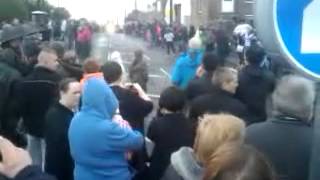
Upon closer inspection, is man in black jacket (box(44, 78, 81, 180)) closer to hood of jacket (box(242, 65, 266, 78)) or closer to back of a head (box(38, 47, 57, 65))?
back of a head (box(38, 47, 57, 65))

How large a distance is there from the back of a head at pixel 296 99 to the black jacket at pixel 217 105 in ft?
A: 5.20

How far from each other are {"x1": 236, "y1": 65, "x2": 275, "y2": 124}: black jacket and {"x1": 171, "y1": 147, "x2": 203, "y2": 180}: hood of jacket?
3.87 metres

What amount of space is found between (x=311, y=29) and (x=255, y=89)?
15.9ft

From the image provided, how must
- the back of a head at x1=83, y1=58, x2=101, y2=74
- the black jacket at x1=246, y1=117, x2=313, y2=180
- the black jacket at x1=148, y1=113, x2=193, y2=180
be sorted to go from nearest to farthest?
the black jacket at x1=246, y1=117, x2=313, y2=180
the black jacket at x1=148, y1=113, x2=193, y2=180
the back of a head at x1=83, y1=58, x2=101, y2=74

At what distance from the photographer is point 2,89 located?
8.20 metres

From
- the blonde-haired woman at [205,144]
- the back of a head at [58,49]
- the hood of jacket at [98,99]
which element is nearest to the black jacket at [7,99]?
the back of a head at [58,49]

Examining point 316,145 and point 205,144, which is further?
point 205,144

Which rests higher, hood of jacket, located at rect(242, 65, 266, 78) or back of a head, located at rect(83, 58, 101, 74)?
back of a head, located at rect(83, 58, 101, 74)

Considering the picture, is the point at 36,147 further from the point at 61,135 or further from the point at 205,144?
the point at 205,144

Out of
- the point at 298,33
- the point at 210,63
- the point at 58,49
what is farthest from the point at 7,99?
the point at 298,33

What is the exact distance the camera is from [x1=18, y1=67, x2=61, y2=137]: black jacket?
7.66m

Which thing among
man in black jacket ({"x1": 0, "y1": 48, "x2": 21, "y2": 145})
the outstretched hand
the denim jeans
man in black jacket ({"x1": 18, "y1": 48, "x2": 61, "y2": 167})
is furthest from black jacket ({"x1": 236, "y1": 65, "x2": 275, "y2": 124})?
the outstretched hand

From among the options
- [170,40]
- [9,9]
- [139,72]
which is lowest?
[170,40]

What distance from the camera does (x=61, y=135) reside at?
6.09 m
